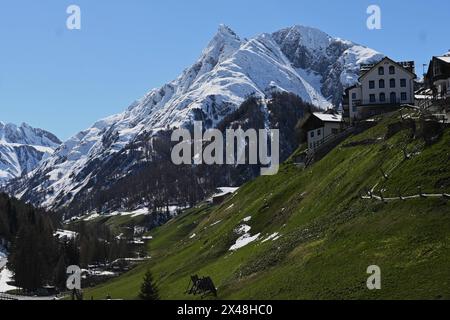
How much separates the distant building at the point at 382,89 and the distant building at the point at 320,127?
11.1ft

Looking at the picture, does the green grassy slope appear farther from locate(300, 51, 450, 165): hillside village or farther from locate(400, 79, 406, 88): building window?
locate(400, 79, 406, 88): building window

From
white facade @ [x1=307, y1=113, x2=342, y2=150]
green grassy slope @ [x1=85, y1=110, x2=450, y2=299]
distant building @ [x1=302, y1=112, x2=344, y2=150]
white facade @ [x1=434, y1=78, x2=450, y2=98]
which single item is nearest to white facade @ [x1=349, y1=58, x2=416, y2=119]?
white facade @ [x1=307, y1=113, x2=342, y2=150]

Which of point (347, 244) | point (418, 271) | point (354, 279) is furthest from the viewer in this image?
point (347, 244)

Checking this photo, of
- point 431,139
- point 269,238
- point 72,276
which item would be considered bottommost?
point 72,276

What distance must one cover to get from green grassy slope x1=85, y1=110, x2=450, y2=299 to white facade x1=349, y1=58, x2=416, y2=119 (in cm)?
2811

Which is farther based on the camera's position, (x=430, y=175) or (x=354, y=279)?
(x=430, y=175)

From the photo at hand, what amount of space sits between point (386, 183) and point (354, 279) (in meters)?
19.1

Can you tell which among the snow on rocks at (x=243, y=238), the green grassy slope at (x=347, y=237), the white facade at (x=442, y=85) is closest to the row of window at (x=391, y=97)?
the white facade at (x=442, y=85)

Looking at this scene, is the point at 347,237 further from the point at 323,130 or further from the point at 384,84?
the point at 384,84

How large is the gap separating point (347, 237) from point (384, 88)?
78.3 metres
